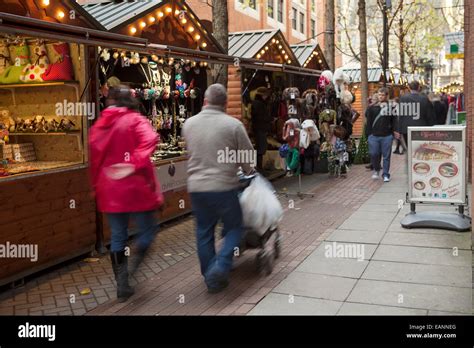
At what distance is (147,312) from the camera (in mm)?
4977

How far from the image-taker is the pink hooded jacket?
5.07 meters

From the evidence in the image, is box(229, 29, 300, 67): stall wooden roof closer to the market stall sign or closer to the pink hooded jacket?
the market stall sign

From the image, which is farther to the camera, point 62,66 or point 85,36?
point 62,66

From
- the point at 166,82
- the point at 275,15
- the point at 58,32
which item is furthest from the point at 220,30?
the point at 275,15

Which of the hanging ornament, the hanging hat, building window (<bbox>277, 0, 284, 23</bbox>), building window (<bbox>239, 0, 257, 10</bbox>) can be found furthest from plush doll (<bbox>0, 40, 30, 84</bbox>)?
building window (<bbox>277, 0, 284, 23</bbox>)

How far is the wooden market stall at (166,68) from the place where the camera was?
323 inches

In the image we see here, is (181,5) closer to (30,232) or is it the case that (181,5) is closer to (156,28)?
(156,28)

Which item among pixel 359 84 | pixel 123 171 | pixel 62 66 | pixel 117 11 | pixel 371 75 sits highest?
pixel 371 75

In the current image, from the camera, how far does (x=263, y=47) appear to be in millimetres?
12250

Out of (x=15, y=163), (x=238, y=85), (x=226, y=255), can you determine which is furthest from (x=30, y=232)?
(x=238, y=85)

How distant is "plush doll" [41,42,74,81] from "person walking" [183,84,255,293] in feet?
8.21

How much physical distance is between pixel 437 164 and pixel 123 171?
463cm
